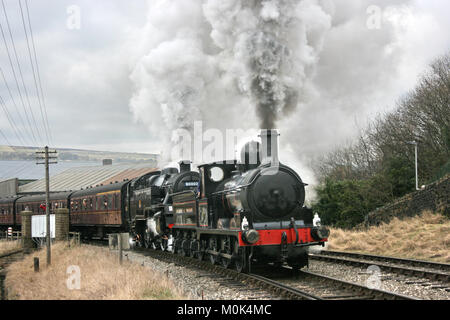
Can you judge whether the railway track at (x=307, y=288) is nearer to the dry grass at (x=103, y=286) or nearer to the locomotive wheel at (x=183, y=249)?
the dry grass at (x=103, y=286)

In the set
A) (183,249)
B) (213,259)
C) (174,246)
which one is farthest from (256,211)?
(174,246)

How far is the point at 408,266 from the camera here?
13.2 meters

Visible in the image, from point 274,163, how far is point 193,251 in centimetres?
493

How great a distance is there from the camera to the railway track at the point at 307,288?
882 centimetres

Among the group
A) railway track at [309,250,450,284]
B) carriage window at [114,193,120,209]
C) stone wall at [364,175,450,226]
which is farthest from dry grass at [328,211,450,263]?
carriage window at [114,193,120,209]

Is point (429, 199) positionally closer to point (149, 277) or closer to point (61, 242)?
point (149, 277)

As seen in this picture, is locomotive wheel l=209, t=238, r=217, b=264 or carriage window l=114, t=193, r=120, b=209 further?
carriage window l=114, t=193, r=120, b=209

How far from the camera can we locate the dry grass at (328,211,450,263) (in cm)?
1522

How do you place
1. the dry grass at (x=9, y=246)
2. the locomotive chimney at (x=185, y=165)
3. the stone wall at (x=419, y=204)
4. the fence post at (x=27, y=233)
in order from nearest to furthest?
the locomotive chimney at (x=185, y=165) < the stone wall at (x=419, y=204) < the dry grass at (x=9, y=246) < the fence post at (x=27, y=233)

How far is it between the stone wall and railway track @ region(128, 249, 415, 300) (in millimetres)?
10769

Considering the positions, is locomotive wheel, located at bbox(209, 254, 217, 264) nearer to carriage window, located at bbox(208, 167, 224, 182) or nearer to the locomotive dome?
carriage window, located at bbox(208, 167, 224, 182)

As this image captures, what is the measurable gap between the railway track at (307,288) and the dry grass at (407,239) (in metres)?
5.23

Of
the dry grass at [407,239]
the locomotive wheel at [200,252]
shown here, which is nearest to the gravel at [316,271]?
the locomotive wheel at [200,252]

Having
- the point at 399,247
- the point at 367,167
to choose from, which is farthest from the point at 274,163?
the point at 367,167
